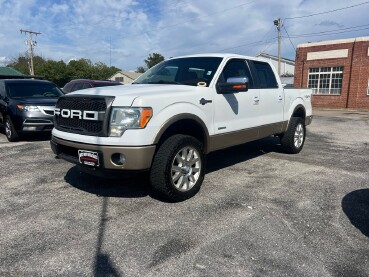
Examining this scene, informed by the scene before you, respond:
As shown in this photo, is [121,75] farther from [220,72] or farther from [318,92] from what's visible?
[220,72]

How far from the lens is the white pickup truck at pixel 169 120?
359cm

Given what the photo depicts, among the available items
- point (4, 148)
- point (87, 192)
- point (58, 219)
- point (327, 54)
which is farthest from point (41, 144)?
point (327, 54)

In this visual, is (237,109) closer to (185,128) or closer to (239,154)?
(185,128)

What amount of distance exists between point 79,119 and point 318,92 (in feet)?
82.6

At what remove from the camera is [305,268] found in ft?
8.77

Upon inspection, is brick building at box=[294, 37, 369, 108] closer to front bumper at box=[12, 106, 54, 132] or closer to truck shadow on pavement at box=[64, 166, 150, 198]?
front bumper at box=[12, 106, 54, 132]

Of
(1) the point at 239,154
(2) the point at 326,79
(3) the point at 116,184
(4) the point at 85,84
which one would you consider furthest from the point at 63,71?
(3) the point at 116,184

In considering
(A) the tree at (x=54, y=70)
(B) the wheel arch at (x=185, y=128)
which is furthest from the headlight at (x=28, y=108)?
(A) the tree at (x=54, y=70)

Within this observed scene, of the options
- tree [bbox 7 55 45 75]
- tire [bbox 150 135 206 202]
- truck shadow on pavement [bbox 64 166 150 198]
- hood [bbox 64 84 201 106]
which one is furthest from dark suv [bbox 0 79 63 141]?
tree [bbox 7 55 45 75]

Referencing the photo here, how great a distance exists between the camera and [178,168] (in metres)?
4.01

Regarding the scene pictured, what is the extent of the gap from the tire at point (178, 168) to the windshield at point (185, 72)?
1.01 m

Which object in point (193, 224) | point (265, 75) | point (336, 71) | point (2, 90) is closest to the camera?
point (193, 224)

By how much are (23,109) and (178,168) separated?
5.47 meters

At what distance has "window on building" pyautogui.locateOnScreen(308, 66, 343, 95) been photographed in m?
24.3
